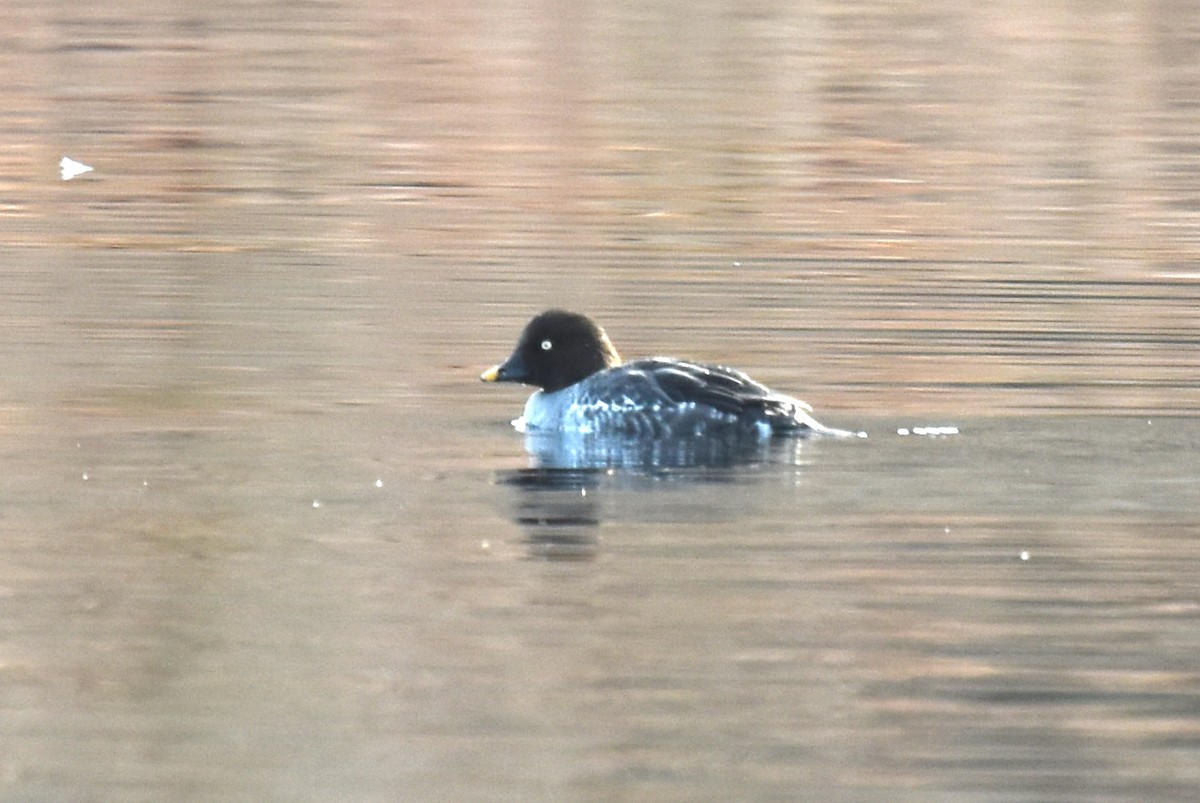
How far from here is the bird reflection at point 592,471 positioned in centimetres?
931

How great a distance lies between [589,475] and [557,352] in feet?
6.17

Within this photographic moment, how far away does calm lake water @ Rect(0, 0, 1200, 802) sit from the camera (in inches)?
271

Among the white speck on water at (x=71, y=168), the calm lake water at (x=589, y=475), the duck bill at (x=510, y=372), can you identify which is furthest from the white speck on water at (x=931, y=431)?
the white speck on water at (x=71, y=168)

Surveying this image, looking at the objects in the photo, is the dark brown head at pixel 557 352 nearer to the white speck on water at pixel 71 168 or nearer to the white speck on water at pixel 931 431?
the white speck on water at pixel 931 431

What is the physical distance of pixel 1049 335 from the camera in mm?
14289

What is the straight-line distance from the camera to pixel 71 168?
22.2 meters

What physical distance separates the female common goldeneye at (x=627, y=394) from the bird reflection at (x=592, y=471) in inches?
2.6

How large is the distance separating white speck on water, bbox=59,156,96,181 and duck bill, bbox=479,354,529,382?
10.4m

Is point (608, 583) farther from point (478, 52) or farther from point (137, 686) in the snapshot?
point (478, 52)

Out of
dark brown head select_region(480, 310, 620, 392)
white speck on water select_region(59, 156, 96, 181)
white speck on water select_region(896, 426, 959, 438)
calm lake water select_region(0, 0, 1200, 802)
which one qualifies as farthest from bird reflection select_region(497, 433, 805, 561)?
white speck on water select_region(59, 156, 96, 181)

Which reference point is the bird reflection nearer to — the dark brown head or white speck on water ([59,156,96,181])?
the dark brown head

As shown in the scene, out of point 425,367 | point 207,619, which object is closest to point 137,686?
point 207,619

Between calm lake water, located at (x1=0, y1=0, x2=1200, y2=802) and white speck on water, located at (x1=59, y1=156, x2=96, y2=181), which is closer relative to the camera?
calm lake water, located at (x1=0, y1=0, x2=1200, y2=802)

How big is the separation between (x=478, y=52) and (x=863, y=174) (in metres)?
9.15
